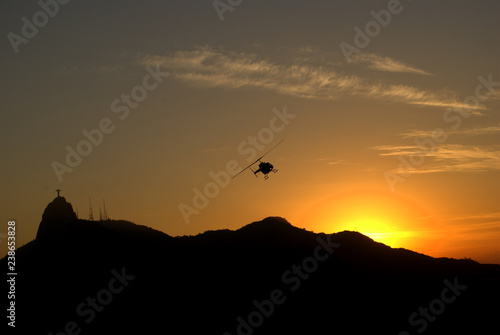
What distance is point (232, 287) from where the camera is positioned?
7706 cm

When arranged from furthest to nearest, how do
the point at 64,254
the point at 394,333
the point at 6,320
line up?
the point at 64,254 → the point at 6,320 → the point at 394,333

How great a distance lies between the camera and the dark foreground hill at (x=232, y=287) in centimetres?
7194

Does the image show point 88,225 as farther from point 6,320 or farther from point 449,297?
point 449,297

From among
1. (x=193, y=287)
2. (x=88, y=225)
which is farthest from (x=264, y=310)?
(x=88, y=225)

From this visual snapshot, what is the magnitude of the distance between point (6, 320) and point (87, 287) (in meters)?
10.5

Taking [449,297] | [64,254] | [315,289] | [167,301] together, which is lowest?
[449,297]

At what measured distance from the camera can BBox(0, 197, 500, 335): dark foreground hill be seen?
71.9 meters

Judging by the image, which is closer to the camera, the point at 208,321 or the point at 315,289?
the point at 208,321

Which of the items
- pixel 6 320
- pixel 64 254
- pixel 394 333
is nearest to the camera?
pixel 394 333

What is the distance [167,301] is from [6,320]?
20.4 meters

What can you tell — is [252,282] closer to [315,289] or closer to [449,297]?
[315,289]

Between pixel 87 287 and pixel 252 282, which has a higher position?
pixel 87 287

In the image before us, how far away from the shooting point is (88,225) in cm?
8425

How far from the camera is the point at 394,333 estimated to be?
69812 millimetres
